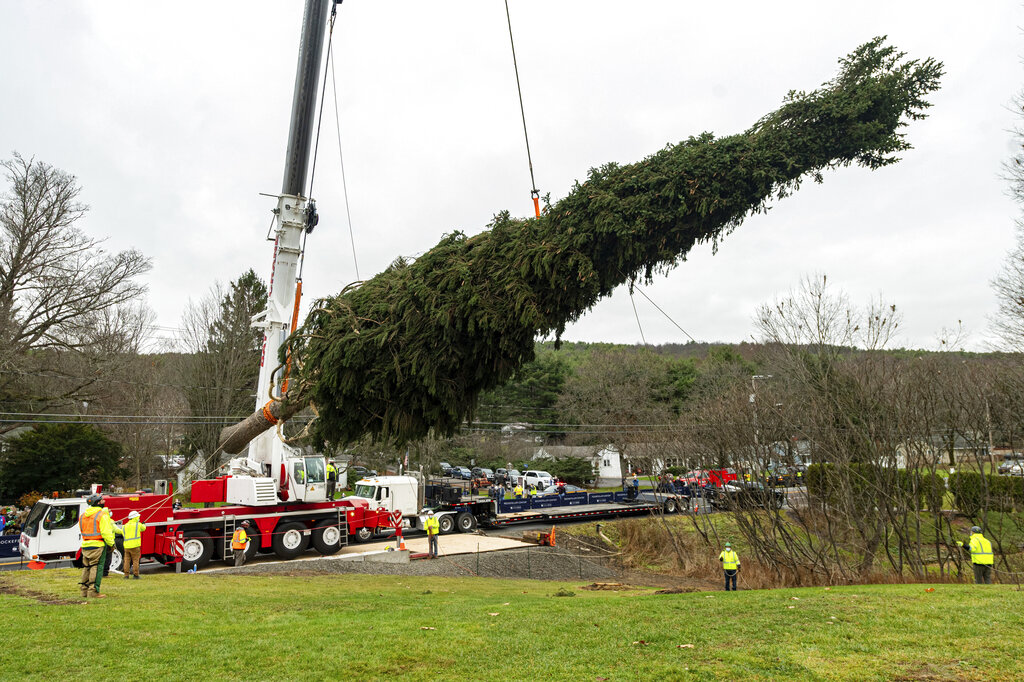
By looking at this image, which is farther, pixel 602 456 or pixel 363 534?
pixel 602 456

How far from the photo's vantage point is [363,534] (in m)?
18.8

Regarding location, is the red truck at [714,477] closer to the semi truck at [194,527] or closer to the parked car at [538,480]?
the parked car at [538,480]

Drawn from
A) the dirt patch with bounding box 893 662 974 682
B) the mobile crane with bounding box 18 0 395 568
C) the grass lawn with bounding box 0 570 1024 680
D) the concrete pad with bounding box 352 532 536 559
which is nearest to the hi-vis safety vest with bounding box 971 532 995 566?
the grass lawn with bounding box 0 570 1024 680

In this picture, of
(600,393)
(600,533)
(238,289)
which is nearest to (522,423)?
(600,393)

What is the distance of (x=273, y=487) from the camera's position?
15.5 meters

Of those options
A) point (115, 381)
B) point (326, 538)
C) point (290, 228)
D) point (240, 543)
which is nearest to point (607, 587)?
point (326, 538)

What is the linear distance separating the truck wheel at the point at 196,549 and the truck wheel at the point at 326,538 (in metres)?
2.77

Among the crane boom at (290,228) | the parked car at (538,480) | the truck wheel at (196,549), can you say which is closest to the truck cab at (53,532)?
the truck wheel at (196,549)

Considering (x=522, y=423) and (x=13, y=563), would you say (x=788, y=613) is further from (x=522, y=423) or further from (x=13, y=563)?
(x=522, y=423)

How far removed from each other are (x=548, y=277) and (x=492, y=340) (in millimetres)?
995

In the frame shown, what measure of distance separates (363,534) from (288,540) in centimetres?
301

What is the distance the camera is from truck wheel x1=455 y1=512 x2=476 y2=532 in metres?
22.0

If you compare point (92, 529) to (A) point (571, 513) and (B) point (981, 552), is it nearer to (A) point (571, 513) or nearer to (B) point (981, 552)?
(B) point (981, 552)

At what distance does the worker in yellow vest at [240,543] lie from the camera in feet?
48.6
